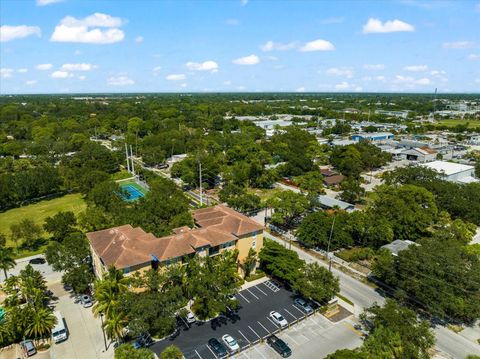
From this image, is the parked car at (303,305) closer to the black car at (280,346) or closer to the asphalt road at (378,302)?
the asphalt road at (378,302)

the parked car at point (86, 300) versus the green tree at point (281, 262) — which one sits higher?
the green tree at point (281, 262)

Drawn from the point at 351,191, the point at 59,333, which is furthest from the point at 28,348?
the point at 351,191

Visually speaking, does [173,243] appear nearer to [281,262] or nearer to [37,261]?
[281,262]

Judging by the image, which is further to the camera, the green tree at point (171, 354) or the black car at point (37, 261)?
the black car at point (37, 261)

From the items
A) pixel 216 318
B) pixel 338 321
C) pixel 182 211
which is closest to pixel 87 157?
pixel 182 211

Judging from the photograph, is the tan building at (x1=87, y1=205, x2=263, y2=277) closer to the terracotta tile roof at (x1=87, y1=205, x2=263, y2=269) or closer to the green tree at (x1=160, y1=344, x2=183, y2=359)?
the terracotta tile roof at (x1=87, y1=205, x2=263, y2=269)

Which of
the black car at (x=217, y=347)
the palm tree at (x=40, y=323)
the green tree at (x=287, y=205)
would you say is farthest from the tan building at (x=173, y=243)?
the green tree at (x=287, y=205)
